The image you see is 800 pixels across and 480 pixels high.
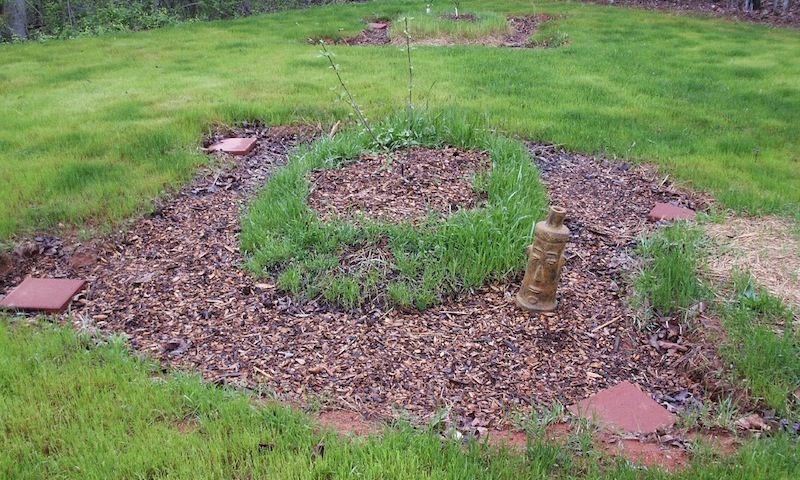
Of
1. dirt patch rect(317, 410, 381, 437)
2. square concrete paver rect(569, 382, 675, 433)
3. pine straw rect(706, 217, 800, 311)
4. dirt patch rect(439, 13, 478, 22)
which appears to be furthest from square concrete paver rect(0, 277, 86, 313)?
dirt patch rect(439, 13, 478, 22)

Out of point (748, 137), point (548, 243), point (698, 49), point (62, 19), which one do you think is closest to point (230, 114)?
point (548, 243)

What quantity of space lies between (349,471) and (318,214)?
1.63m

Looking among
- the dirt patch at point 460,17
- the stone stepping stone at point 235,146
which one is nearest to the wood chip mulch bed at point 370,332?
the stone stepping stone at point 235,146

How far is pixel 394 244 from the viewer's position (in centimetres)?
286

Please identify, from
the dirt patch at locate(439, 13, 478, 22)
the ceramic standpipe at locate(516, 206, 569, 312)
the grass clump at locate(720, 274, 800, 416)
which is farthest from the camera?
the dirt patch at locate(439, 13, 478, 22)

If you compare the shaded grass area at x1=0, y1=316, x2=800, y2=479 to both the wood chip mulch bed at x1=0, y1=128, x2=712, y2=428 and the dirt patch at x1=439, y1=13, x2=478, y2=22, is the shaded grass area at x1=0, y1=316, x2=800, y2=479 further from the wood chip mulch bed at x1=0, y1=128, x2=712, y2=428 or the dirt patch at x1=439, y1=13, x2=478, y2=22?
the dirt patch at x1=439, y1=13, x2=478, y2=22

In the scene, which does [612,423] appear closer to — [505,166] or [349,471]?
[349,471]

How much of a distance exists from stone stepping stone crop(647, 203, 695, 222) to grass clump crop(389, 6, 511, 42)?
5.87 m

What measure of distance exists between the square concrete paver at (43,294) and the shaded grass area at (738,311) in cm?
266

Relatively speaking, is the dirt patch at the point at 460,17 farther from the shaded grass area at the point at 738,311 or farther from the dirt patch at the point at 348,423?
the dirt patch at the point at 348,423

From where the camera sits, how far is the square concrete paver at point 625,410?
6.57 ft

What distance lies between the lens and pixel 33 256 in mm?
3146

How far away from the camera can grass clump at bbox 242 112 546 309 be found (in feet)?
8.80

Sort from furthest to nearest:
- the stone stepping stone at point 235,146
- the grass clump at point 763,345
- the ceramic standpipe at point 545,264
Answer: the stone stepping stone at point 235,146 < the ceramic standpipe at point 545,264 < the grass clump at point 763,345
